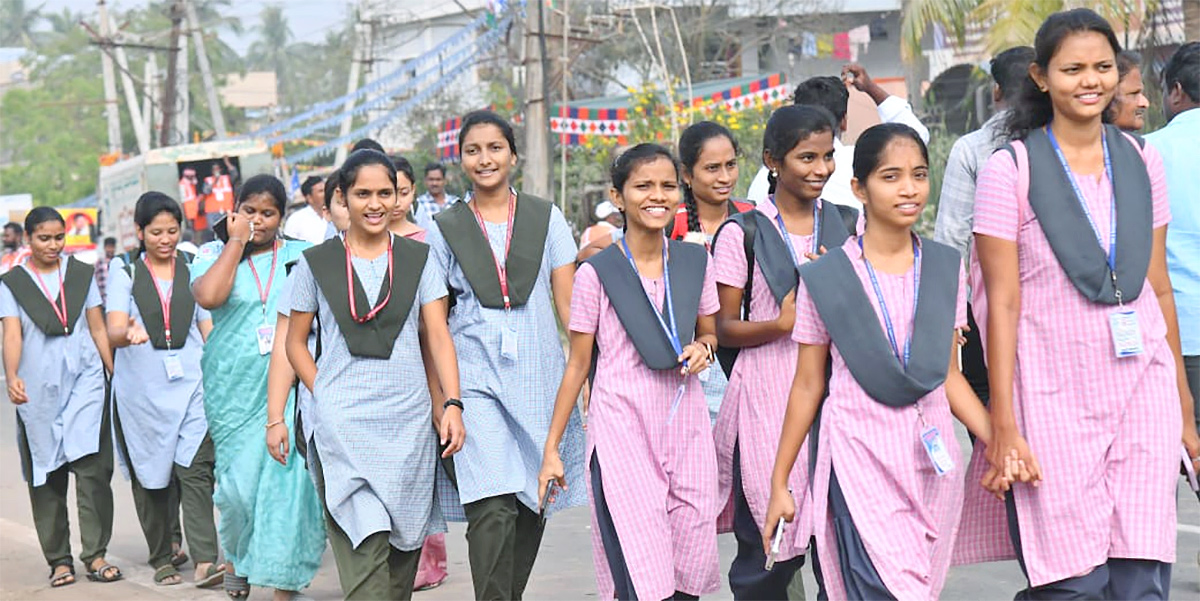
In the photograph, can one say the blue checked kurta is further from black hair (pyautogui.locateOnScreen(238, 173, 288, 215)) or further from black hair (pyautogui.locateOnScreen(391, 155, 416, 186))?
black hair (pyautogui.locateOnScreen(391, 155, 416, 186))

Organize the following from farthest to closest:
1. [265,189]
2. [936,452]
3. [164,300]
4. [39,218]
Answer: [39,218] < [164,300] < [265,189] < [936,452]

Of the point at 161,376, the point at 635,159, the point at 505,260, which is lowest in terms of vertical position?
the point at 161,376

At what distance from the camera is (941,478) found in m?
4.41

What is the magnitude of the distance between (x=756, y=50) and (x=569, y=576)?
3039 cm

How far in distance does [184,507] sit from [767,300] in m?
3.68

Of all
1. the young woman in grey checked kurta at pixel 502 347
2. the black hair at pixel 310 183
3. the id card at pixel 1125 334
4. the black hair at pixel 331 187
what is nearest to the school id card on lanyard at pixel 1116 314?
the id card at pixel 1125 334

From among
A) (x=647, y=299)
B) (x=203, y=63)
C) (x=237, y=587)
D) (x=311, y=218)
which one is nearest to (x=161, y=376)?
(x=237, y=587)

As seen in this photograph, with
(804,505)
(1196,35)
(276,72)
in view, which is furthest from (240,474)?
(276,72)

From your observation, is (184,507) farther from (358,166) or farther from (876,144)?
(876,144)

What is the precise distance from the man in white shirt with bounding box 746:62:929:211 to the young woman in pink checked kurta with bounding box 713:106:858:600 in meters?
0.70

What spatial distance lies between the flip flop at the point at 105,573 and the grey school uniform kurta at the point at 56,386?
1.88 ft

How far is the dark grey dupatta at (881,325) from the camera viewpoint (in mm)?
4289

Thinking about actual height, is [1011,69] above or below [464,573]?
above

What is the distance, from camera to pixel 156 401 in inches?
309
